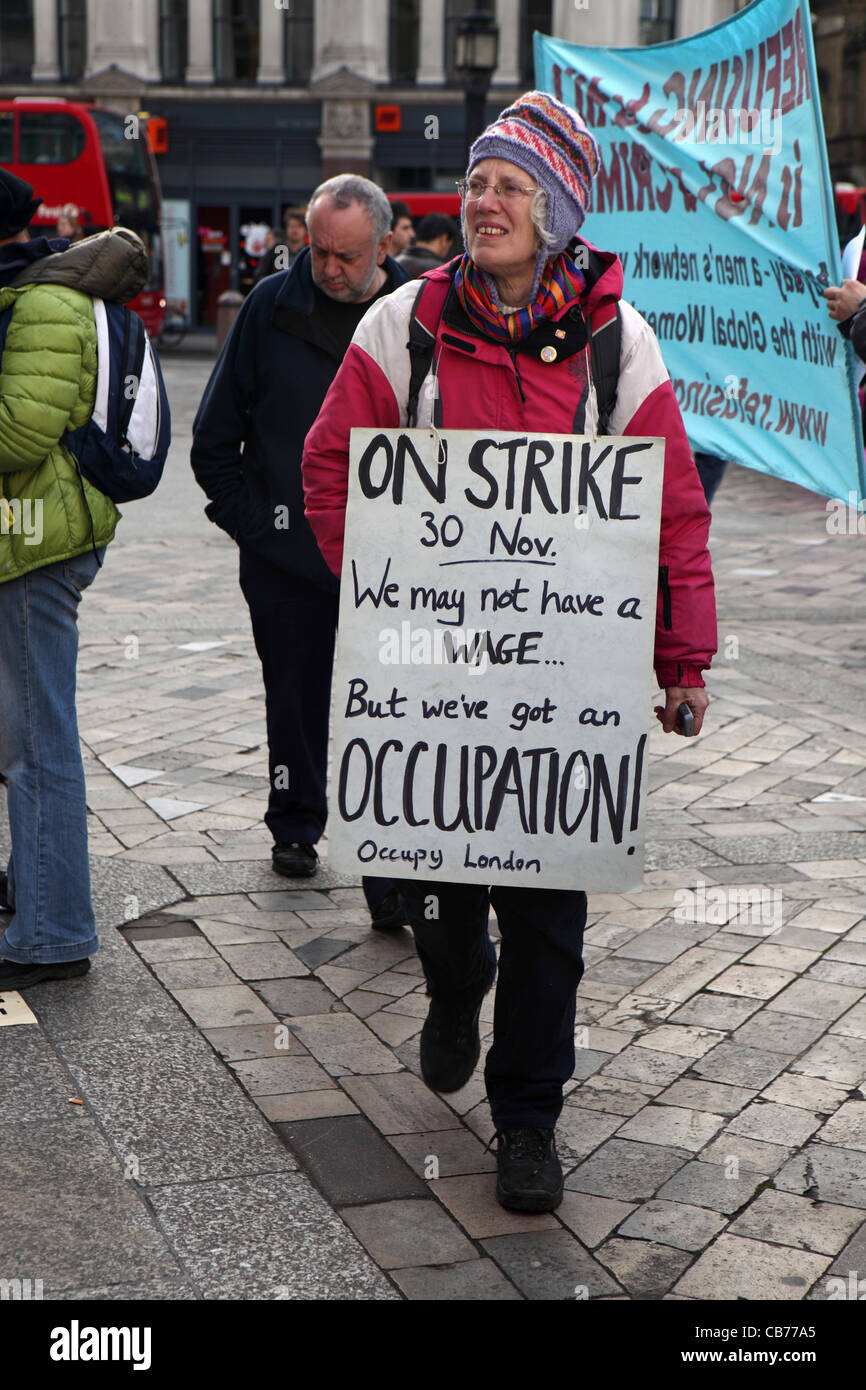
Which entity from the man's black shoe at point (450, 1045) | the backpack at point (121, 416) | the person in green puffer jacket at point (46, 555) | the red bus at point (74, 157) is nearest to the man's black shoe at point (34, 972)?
the person in green puffer jacket at point (46, 555)

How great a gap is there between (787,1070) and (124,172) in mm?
25123

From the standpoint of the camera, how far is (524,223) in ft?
9.39

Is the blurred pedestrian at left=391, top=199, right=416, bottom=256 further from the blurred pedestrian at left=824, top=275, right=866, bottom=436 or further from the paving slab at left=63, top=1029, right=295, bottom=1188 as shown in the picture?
the paving slab at left=63, top=1029, right=295, bottom=1188

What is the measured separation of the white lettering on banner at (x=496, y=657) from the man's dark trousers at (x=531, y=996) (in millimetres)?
97

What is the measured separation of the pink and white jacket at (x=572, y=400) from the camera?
2.91 meters

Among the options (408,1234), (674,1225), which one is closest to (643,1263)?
(674,1225)

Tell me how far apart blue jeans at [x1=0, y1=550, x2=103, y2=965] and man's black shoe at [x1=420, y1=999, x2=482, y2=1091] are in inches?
40.4

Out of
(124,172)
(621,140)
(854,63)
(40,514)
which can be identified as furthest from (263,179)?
(40,514)

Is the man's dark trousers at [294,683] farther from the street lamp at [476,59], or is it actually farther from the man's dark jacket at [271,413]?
the street lamp at [476,59]

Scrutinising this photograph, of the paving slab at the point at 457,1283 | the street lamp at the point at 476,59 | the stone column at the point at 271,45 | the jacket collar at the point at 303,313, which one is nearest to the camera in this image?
the paving slab at the point at 457,1283

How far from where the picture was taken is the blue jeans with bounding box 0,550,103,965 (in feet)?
12.4

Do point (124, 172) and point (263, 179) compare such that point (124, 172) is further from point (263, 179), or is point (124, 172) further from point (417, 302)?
point (417, 302)

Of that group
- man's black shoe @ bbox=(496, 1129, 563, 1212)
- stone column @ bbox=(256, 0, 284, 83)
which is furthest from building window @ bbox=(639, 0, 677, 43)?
man's black shoe @ bbox=(496, 1129, 563, 1212)

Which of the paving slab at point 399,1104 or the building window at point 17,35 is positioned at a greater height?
the building window at point 17,35
